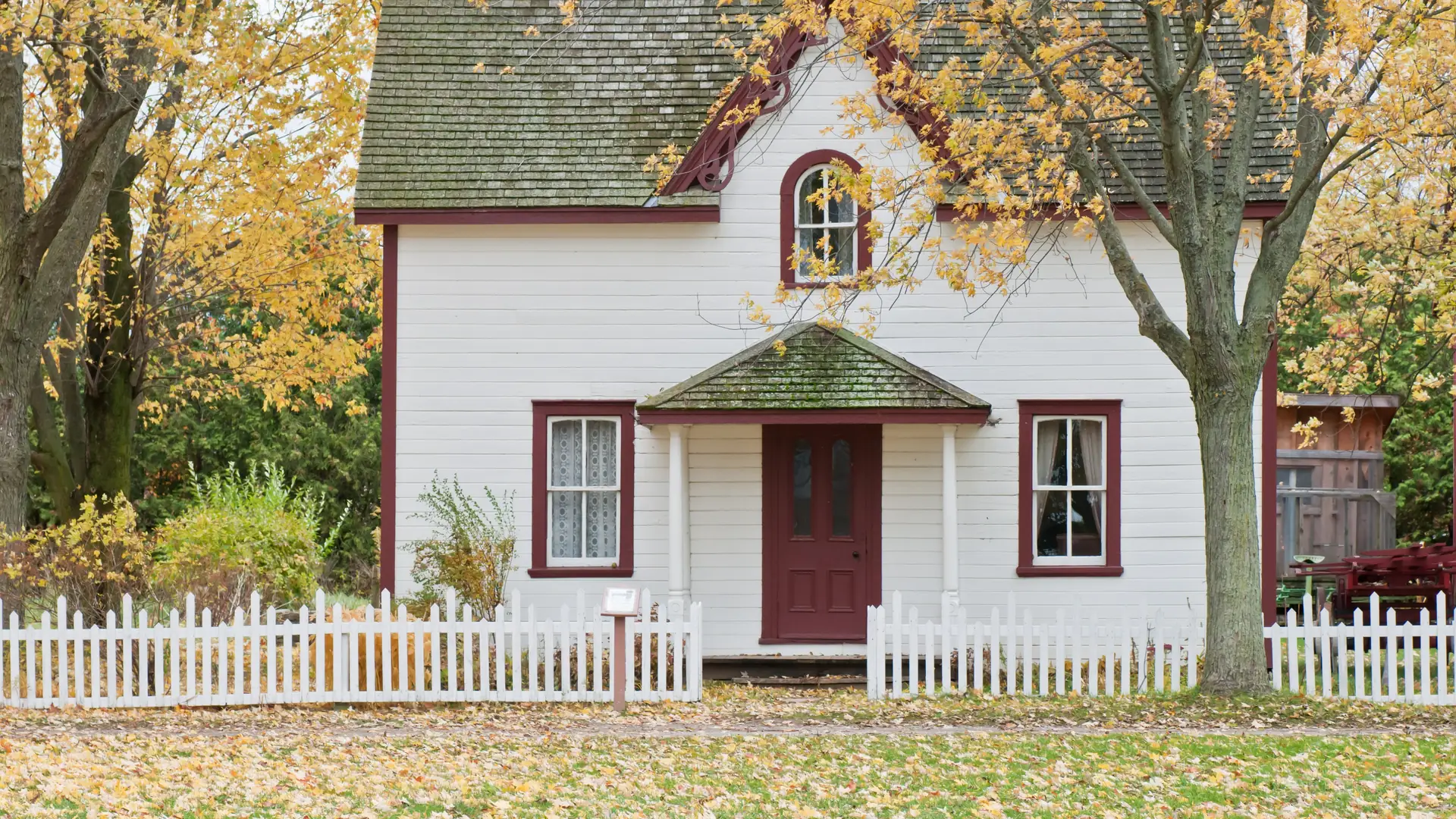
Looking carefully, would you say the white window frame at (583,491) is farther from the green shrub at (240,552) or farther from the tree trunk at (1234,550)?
the tree trunk at (1234,550)

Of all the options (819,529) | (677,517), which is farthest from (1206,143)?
(677,517)

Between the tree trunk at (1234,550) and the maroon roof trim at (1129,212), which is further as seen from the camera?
the maroon roof trim at (1129,212)

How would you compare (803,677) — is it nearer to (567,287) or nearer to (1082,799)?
(567,287)

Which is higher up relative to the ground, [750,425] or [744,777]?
[750,425]

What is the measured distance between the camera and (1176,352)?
12.5m

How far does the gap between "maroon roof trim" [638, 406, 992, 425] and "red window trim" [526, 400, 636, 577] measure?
38.0 inches

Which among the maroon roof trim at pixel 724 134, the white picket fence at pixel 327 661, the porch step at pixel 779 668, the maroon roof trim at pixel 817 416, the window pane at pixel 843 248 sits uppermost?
the maroon roof trim at pixel 724 134

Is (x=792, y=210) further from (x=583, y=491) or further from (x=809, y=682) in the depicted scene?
(x=809, y=682)

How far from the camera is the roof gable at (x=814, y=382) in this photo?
14406mm

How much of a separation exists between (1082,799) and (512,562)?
8130 mm

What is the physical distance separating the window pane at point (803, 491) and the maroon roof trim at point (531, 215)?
9.11 feet

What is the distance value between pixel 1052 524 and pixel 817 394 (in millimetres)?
3136

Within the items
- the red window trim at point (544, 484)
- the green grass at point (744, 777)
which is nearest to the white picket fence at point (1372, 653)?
the green grass at point (744, 777)

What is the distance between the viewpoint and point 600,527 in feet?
51.1
